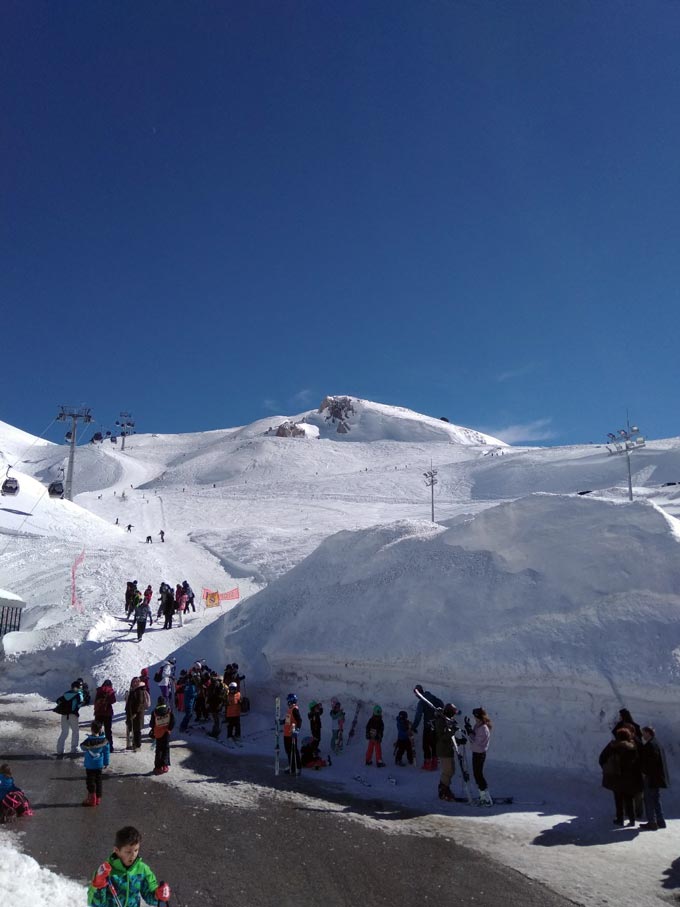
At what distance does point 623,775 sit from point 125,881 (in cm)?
697

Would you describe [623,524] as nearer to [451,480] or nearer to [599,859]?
[599,859]

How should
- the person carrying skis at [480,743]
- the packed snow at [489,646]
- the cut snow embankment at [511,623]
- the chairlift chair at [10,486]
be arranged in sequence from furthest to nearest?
the chairlift chair at [10,486], the cut snow embankment at [511,623], the person carrying skis at [480,743], the packed snow at [489,646]

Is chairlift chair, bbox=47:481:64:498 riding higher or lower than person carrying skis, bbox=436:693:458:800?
higher

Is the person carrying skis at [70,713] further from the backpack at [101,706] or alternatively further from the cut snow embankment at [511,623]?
the cut snow embankment at [511,623]

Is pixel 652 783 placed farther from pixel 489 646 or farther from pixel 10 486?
pixel 10 486

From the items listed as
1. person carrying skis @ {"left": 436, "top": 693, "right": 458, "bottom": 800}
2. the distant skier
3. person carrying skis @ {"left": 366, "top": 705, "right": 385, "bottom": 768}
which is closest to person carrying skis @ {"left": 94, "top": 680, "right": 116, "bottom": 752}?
person carrying skis @ {"left": 366, "top": 705, "right": 385, "bottom": 768}

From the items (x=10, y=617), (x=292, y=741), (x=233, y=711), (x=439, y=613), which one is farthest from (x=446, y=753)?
(x=10, y=617)

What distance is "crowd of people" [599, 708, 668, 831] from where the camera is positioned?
8898 mm

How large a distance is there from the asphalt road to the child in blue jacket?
0.18 m

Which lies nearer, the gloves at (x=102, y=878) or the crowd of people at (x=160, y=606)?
the gloves at (x=102, y=878)

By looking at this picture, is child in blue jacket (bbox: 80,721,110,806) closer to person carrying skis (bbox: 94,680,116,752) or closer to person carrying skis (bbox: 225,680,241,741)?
person carrying skis (bbox: 94,680,116,752)

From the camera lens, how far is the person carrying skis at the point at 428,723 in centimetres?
1154

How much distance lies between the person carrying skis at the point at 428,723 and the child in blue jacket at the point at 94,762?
518 cm

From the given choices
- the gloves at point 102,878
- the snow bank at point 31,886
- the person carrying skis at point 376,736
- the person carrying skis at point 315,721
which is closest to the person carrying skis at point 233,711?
the person carrying skis at point 315,721
